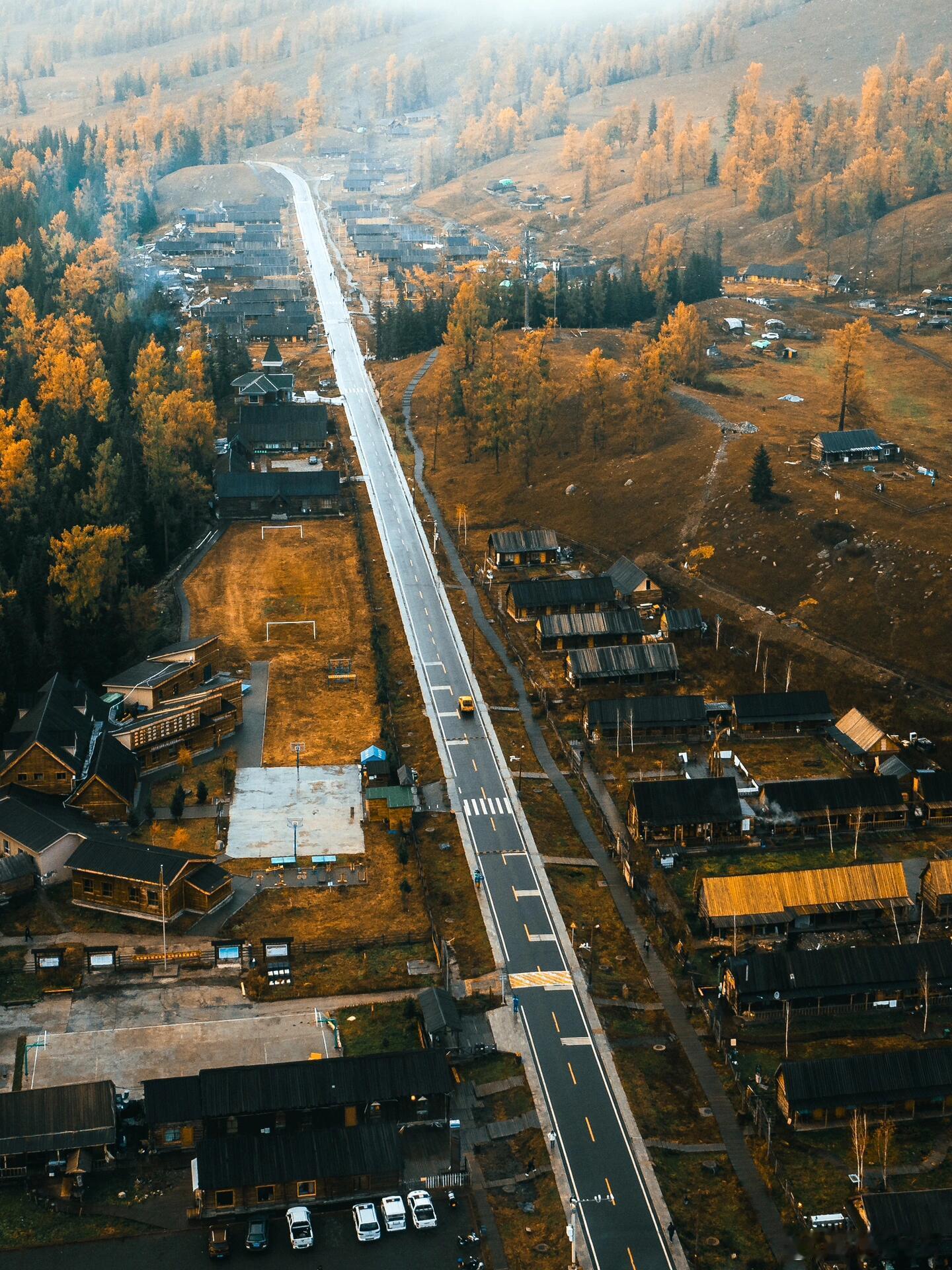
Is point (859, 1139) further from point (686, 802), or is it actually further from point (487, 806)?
point (487, 806)

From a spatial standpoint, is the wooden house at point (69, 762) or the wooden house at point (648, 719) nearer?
the wooden house at point (69, 762)

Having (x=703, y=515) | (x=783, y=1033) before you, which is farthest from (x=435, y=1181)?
(x=703, y=515)

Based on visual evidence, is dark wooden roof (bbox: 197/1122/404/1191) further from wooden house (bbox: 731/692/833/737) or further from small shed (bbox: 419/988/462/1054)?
wooden house (bbox: 731/692/833/737)

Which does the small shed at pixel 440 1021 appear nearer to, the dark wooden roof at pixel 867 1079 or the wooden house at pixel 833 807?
the dark wooden roof at pixel 867 1079

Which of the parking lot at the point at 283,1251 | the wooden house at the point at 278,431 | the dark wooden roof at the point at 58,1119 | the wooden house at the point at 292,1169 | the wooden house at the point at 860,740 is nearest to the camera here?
the parking lot at the point at 283,1251

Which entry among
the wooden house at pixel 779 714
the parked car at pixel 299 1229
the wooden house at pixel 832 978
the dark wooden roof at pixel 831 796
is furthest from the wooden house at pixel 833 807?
the parked car at pixel 299 1229

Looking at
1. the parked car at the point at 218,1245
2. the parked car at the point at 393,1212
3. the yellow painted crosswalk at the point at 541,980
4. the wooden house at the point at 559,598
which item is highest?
the parked car at the point at 218,1245
